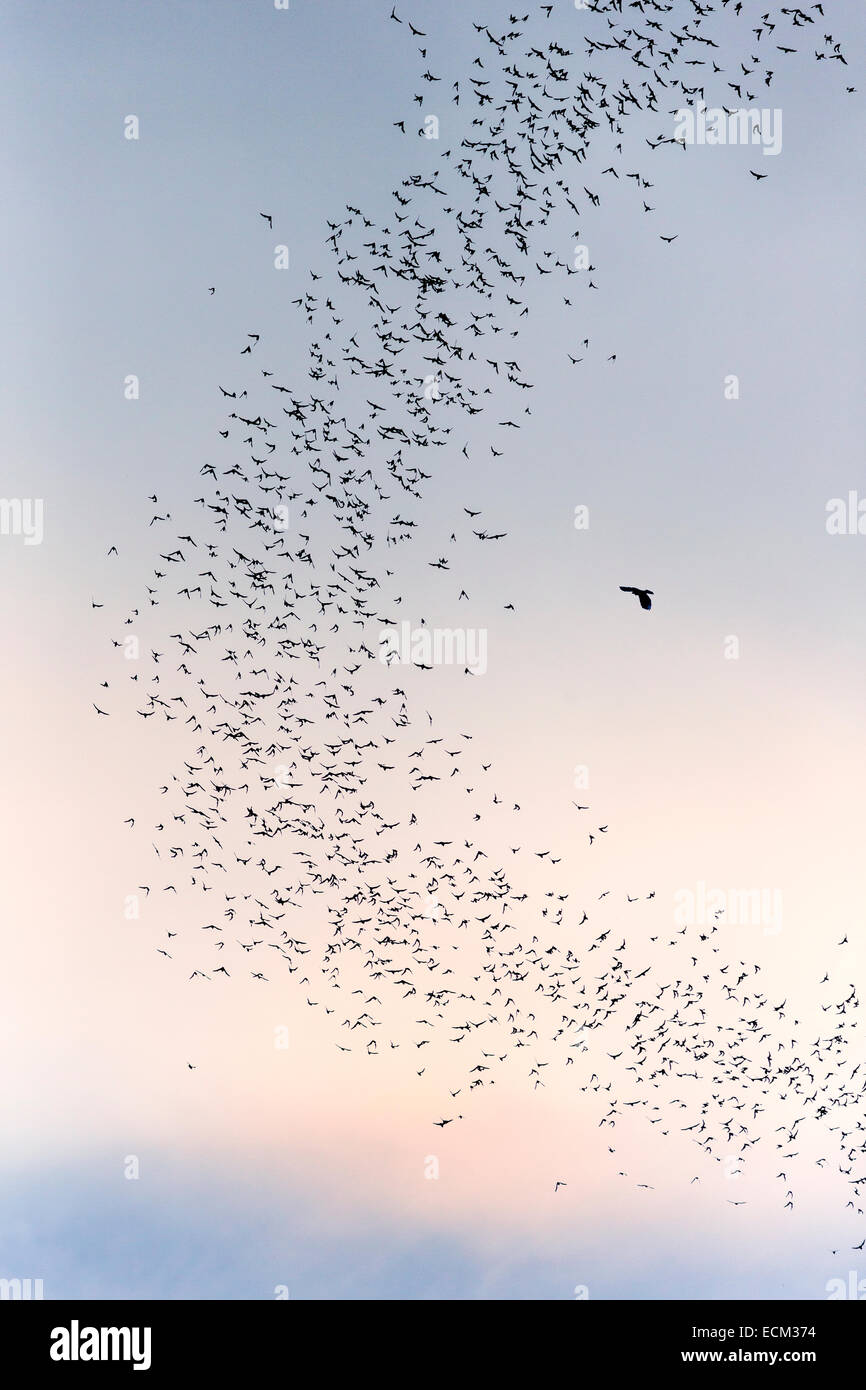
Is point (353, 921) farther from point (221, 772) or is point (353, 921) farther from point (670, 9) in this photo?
point (670, 9)

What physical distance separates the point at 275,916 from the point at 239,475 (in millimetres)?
3724

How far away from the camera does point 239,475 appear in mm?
9867

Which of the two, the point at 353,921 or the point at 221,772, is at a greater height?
the point at 221,772

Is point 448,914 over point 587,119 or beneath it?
beneath

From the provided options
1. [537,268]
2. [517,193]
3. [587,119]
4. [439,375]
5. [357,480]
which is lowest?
[357,480]

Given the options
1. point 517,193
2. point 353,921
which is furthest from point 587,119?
point 353,921

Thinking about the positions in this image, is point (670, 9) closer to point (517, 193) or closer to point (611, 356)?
point (517, 193)

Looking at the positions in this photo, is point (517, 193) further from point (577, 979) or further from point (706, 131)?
point (577, 979)

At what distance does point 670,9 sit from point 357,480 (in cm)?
495
